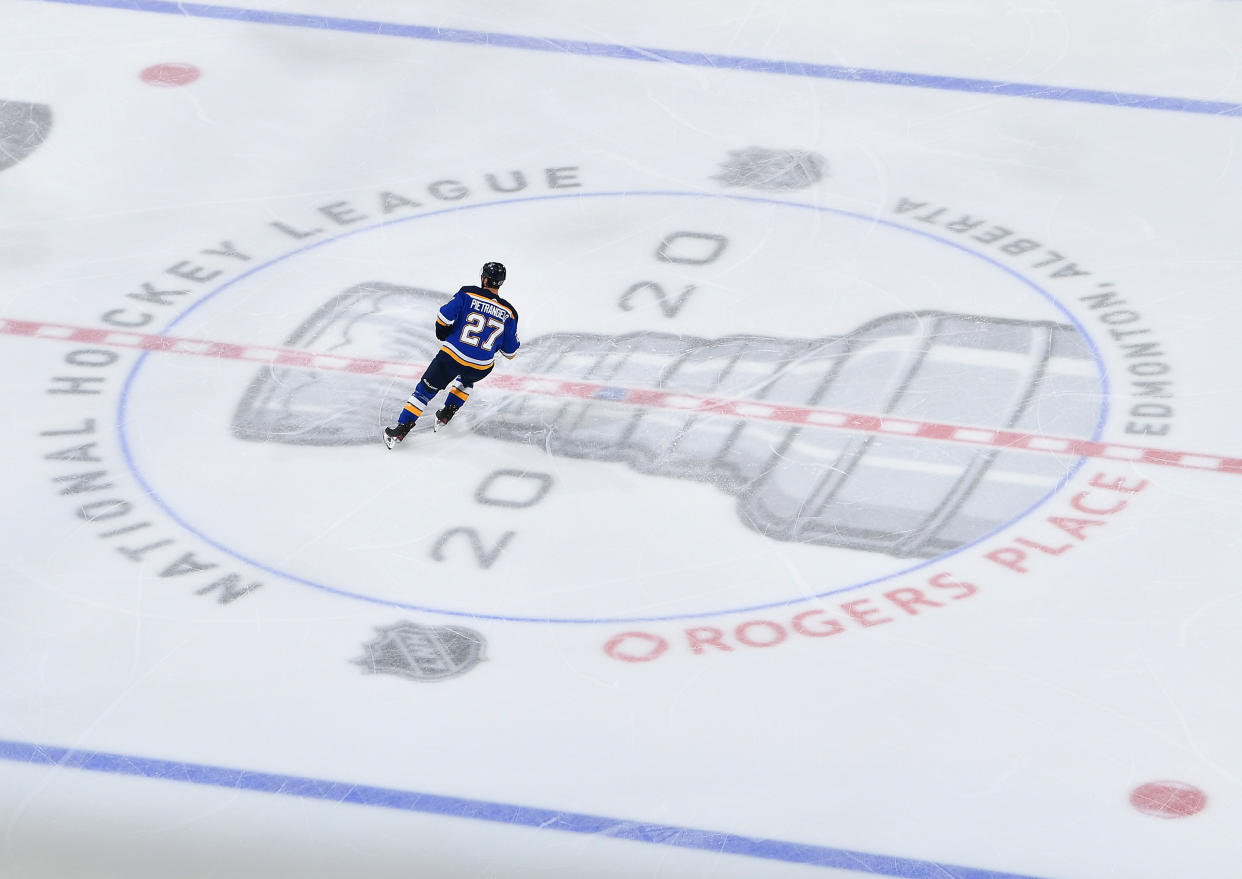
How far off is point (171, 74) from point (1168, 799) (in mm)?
4549

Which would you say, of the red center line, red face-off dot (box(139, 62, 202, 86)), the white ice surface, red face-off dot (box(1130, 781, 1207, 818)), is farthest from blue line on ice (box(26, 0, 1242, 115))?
red face-off dot (box(1130, 781, 1207, 818))

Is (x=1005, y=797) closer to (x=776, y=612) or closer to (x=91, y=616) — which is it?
(x=776, y=612)

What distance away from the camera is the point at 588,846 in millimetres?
3926

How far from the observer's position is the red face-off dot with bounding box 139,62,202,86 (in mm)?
7051

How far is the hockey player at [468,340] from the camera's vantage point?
5.08 metres

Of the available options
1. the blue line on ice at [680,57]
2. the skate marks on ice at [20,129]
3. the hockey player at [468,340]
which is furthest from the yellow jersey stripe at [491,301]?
the blue line on ice at [680,57]

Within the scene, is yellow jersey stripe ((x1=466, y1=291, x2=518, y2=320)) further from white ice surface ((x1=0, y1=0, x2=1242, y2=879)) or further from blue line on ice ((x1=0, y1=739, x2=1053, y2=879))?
blue line on ice ((x1=0, y1=739, x2=1053, y2=879))


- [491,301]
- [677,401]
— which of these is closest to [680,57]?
[677,401]

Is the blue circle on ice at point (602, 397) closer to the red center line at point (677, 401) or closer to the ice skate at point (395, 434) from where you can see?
the red center line at point (677, 401)

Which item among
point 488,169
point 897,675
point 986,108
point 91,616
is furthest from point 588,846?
point 986,108

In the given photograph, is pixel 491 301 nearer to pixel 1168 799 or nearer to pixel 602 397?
pixel 602 397

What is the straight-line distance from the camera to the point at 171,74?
23.3ft

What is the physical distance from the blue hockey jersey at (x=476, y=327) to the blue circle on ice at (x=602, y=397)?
0.40m

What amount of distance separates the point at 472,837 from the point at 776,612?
Result: 3.16ft
